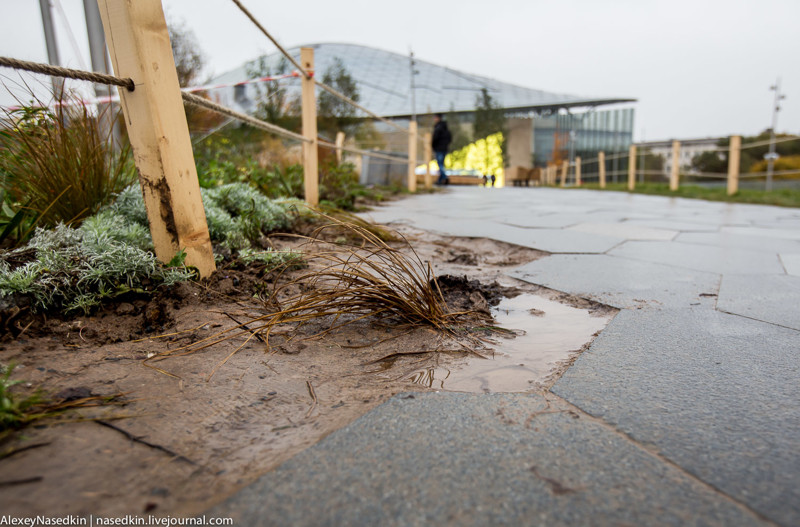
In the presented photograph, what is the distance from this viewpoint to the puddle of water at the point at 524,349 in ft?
3.28

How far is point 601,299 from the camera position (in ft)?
5.27

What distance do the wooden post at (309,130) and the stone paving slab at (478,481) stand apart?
2792 mm

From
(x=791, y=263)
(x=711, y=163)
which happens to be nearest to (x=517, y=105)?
(x=711, y=163)

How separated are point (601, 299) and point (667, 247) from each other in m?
1.31

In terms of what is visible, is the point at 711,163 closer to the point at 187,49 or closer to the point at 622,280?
the point at 187,49

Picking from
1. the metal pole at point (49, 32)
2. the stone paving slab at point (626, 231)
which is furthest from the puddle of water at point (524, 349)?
the metal pole at point (49, 32)

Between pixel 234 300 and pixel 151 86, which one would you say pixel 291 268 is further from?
pixel 151 86

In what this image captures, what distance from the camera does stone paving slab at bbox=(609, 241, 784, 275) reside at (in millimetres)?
2156

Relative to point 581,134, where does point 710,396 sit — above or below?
below

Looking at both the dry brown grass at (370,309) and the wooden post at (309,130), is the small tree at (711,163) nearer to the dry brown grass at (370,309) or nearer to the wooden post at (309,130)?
the wooden post at (309,130)

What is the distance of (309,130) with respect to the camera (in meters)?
3.42

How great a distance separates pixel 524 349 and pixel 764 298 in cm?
106

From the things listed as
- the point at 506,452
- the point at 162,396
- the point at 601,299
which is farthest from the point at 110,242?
the point at 601,299

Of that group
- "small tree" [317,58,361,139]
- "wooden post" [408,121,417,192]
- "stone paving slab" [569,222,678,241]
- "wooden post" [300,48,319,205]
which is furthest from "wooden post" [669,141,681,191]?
"wooden post" [300,48,319,205]
